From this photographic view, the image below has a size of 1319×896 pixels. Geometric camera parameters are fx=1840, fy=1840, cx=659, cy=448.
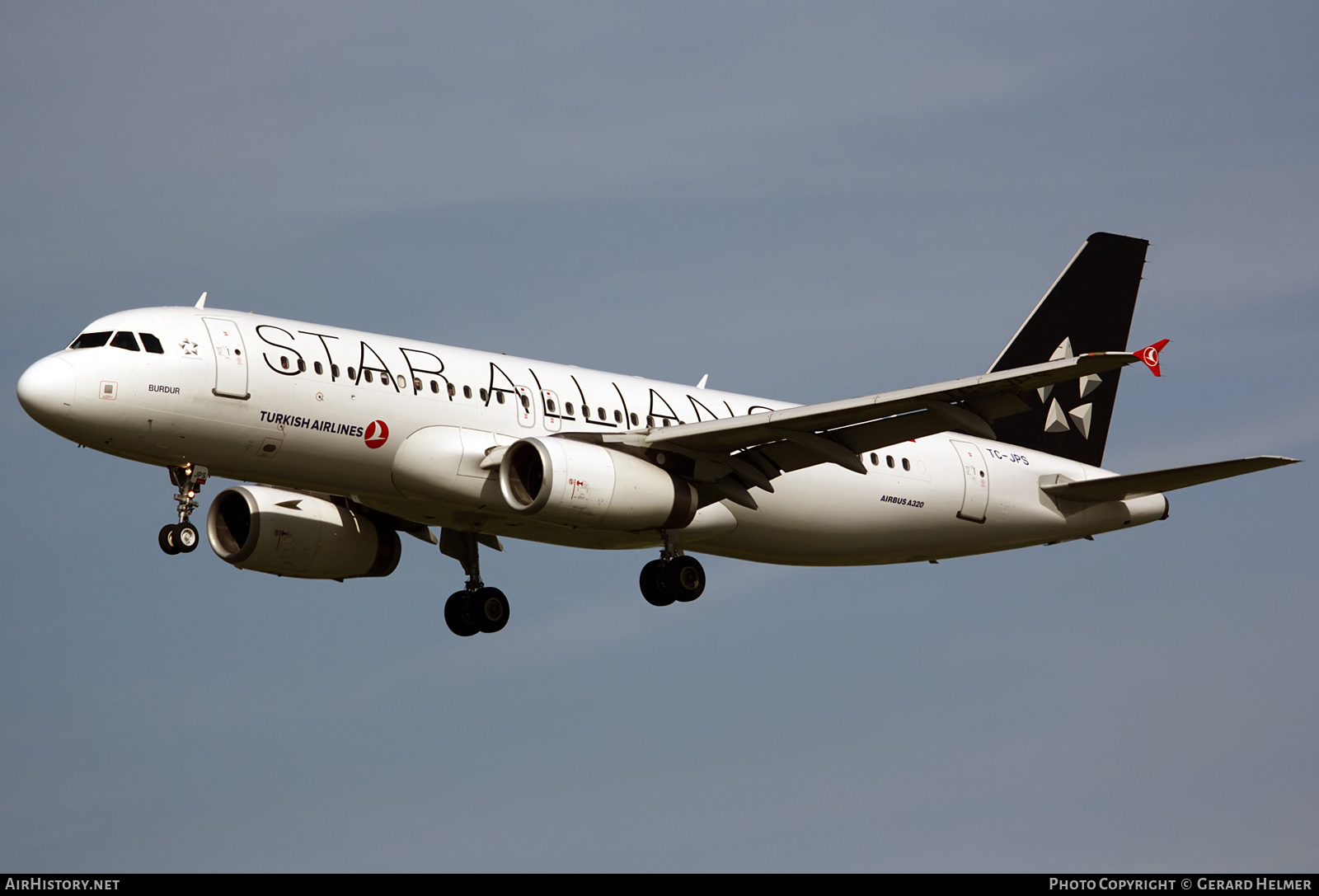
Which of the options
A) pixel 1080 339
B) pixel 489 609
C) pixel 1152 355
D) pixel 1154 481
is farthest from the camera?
pixel 1080 339

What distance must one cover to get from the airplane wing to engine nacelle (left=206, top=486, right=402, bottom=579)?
705 cm

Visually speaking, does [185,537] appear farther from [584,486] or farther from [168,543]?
[584,486]

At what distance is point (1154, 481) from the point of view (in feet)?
130

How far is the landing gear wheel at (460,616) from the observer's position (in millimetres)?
41406

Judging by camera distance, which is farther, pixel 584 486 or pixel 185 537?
pixel 584 486

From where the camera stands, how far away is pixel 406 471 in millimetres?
35094

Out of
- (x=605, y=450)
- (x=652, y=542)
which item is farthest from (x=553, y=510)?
(x=652, y=542)

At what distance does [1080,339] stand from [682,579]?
14063mm

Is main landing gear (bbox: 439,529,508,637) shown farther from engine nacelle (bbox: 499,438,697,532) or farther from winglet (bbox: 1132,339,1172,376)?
winglet (bbox: 1132,339,1172,376)

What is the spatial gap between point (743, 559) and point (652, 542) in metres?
3.17

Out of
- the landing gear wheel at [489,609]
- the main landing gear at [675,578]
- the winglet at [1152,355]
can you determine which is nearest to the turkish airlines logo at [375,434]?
the main landing gear at [675,578]

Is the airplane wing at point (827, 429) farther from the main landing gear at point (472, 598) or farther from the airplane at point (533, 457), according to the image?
the main landing gear at point (472, 598)

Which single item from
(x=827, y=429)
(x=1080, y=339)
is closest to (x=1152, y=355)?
(x=827, y=429)
